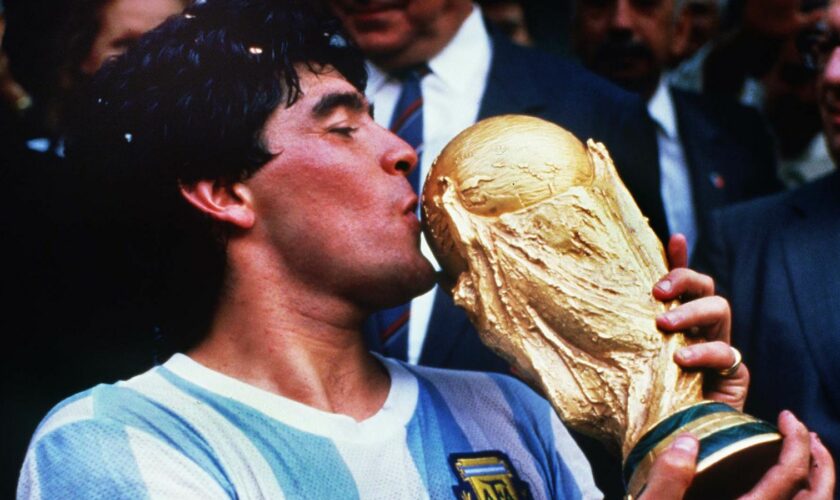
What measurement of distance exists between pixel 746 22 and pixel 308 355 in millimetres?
3308

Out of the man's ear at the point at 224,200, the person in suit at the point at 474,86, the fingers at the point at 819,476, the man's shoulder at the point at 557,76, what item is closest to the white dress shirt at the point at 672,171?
the person in suit at the point at 474,86

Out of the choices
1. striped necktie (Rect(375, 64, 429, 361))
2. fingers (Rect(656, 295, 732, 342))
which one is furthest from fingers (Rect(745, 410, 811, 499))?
striped necktie (Rect(375, 64, 429, 361))

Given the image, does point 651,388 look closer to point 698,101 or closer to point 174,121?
point 174,121

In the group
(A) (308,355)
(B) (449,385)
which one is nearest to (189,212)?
(A) (308,355)

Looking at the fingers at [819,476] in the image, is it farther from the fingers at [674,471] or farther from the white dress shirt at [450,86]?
the white dress shirt at [450,86]

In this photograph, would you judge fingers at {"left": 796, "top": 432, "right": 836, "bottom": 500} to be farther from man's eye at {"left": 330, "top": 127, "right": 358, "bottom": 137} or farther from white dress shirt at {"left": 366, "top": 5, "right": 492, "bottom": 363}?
white dress shirt at {"left": 366, "top": 5, "right": 492, "bottom": 363}

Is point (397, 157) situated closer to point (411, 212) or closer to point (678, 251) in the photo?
point (411, 212)

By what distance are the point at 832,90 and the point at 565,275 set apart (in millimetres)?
1350

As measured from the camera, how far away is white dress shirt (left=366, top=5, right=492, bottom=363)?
Result: 10.9 feet

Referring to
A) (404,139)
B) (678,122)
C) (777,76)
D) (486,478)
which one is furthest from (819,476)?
(777,76)

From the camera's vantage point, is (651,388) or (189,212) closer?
(651,388)

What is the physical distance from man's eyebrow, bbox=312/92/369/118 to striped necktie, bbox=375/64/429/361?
2.08ft

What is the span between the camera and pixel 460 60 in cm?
345

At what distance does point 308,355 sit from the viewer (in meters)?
2.37
